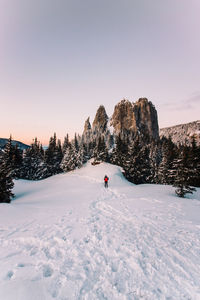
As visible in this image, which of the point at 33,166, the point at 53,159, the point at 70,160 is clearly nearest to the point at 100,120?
the point at 53,159

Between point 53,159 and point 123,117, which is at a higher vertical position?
point 123,117

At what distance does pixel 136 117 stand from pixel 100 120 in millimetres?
41317

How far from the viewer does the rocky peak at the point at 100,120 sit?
146000mm

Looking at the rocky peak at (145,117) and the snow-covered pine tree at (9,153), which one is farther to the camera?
the rocky peak at (145,117)

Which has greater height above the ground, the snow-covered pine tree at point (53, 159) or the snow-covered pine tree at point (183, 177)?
the snow-covered pine tree at point (53, 159)

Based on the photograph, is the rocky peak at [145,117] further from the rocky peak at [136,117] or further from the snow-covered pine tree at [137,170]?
the snow-covered pine tree at [137,170]

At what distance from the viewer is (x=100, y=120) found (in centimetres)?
15025

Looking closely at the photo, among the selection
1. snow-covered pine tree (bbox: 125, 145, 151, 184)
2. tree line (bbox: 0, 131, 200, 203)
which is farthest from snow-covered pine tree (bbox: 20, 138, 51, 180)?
snow-covered pine tree (bbox: 125, 145, 151, 184)

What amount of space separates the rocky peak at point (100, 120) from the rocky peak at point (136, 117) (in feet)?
33.2

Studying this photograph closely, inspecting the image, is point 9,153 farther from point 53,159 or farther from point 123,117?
point 123,117

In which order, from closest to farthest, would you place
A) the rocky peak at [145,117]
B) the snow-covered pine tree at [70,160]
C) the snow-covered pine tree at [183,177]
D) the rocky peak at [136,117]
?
1. the snow-covered pine tree at [183,177]
2. the snow-covered pine tree at [70,160]
3. the rocky peak at [136,117]
4. the rocky peak at [145,117]

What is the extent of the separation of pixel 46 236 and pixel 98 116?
505 ft

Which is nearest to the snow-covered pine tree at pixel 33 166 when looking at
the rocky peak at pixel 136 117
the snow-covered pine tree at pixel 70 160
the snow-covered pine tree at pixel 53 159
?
the snow-covered pine tree at pixel 53 159

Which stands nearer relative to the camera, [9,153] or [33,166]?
[9,153]
